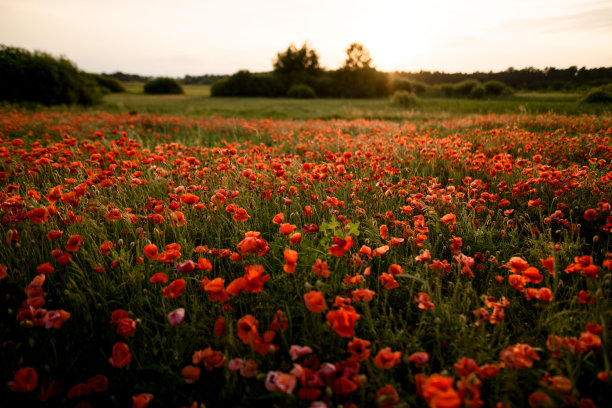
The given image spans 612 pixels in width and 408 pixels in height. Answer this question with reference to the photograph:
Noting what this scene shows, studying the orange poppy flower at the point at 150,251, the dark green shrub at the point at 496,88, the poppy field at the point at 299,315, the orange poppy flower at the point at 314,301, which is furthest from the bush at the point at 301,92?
the orange poppy flower at the point at 314,301

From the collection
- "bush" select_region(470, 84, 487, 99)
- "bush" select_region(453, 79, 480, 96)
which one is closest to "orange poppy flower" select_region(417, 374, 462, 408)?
"bush" select_region(470, 84, 487, 99)

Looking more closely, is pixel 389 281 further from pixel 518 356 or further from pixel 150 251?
pixel 150 251

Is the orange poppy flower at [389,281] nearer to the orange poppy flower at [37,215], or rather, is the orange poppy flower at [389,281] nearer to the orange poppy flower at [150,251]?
→ the orange poppy flower at [150,251]

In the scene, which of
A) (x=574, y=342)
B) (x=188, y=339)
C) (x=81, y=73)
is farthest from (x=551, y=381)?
(x=81, y=73)

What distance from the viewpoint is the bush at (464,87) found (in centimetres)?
3197

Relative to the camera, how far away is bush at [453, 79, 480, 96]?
105 ft

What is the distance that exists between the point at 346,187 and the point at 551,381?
7.31ft

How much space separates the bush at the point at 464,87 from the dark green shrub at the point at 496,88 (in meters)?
3.61

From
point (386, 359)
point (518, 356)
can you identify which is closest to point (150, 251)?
Answer: point (386, 359)

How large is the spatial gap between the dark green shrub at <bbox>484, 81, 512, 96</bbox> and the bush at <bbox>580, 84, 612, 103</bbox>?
556 inches

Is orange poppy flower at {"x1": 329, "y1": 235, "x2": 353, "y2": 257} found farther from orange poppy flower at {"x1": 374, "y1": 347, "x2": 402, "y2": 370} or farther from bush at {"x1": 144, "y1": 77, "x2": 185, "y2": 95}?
bush at {"x1": 144, "y1": 77, "x2": 185, "y2": 95}

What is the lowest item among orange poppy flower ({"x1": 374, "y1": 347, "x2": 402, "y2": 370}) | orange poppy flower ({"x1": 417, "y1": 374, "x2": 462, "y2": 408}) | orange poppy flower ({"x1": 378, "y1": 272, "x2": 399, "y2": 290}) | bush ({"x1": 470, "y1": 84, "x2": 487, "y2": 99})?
orange poppy flower ({"x1": 374, "y1": 347, "x2": 402, "y2": 370})

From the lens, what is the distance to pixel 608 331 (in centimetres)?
136

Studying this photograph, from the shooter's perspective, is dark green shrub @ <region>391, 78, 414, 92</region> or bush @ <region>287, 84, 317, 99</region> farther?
dark green shrub @ <region>391, 78, 414, 92</region>
